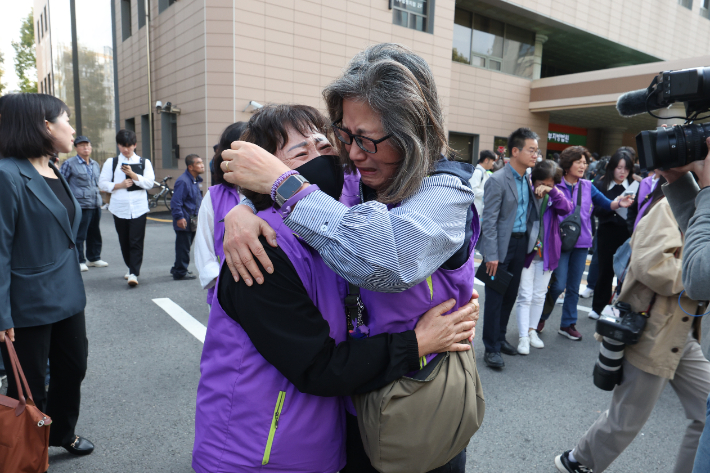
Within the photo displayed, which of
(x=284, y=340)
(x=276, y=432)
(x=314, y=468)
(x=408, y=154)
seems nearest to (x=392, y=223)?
(x=408, y=154)

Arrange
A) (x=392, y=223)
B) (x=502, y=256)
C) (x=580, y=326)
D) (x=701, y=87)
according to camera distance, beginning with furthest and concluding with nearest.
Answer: (x=580, y=326), (x=502, y=256), (x=701, y=87), (x=392, y=223)

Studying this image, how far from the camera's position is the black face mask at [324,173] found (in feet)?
4.04

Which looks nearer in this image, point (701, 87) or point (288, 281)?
point (288, 281)

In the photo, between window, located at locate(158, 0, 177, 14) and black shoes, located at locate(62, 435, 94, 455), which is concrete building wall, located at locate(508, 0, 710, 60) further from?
black shoes, located at locate(62, 435, 94, 455)

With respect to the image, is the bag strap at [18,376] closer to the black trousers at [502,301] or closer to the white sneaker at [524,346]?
the black trousers at [502,301]

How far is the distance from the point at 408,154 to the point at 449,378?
2.06 feet

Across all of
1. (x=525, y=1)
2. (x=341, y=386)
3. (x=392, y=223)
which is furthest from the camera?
(x=525, y=1)

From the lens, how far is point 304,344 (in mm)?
1091

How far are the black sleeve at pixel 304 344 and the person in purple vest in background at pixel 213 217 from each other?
1.81 m

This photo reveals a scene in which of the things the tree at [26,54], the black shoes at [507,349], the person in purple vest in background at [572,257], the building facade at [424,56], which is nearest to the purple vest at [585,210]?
the person in purple vest in background at [572,257]

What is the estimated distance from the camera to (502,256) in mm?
3986

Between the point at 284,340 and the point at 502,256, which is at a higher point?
the point at 284,340

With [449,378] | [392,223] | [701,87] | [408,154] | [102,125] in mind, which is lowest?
[449,378]

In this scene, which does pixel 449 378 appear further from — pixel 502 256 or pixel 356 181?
pixel 502 256
